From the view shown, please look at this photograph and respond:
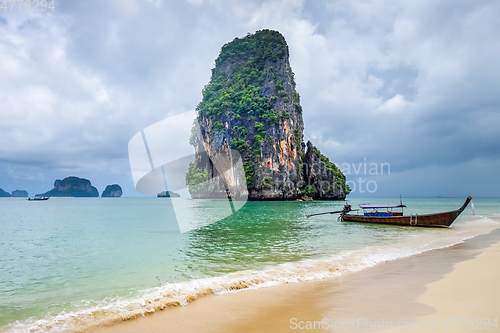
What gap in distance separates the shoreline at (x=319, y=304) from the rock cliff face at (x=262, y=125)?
4436 centimetres

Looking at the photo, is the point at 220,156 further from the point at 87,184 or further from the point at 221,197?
the point at 87,184

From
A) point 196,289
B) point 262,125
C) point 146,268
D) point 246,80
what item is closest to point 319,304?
point 196,289

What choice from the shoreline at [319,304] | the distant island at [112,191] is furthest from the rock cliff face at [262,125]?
the distant island at [112,191]

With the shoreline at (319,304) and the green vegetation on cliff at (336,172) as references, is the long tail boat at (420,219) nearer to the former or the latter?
the shoreline at (319,304)

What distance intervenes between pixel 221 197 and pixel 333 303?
55726 mm

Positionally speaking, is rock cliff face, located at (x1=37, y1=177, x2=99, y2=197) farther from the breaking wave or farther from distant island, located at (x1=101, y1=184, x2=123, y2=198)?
the breaking wave

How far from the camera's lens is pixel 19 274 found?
755cm

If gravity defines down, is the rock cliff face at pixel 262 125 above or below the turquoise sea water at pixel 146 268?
above

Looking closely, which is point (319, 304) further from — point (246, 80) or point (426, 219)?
point (246, 80)

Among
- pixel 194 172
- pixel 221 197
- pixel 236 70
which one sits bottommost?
pixel 221 197

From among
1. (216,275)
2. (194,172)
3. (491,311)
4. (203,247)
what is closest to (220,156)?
(194,172)

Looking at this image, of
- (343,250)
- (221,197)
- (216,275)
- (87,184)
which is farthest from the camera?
(87,184)

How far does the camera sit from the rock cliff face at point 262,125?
51.6 metres

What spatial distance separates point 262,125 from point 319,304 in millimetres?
49047
